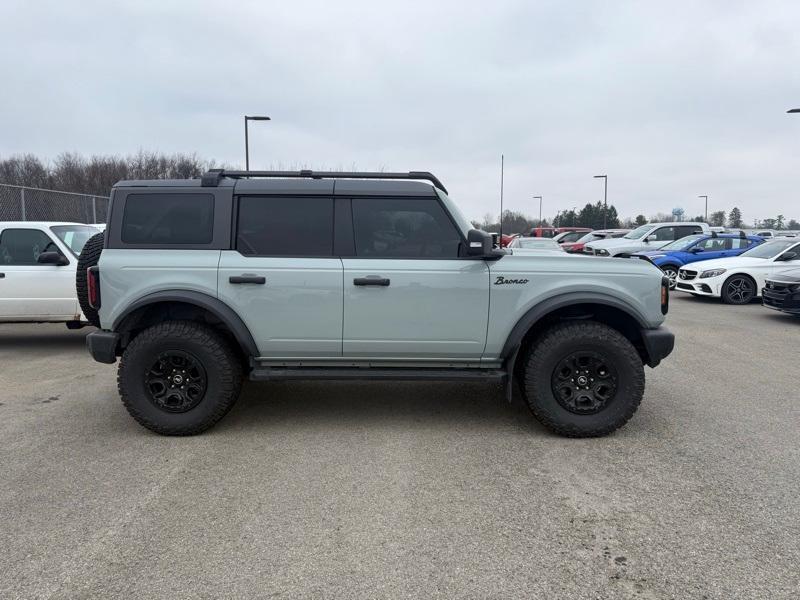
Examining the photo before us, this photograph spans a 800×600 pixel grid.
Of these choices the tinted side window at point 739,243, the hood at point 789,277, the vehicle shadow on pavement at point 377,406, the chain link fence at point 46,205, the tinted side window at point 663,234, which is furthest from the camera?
the tinted side window at point 663,234

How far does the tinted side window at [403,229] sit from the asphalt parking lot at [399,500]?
1450mm

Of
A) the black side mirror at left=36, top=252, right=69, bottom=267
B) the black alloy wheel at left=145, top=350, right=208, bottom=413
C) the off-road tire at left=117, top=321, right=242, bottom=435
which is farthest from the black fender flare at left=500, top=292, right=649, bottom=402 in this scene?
the black side mirror at left=36, top=252, right=69, bottom=267

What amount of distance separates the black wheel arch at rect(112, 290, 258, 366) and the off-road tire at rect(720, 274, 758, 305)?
11.8 m

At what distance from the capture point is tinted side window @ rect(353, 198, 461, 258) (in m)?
4.54

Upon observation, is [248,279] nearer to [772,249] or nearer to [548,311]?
[548,311]

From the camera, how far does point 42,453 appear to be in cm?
419

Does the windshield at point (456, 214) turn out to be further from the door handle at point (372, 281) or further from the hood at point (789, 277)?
the hood at point (789, 277)

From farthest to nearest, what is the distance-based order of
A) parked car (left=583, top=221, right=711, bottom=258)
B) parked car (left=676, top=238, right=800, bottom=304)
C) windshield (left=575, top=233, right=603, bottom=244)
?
windshield (left=575, top=233, right=603, bottom=244), parked car (left=583, top=221, right=711, bottom=258), parked car (left=676, top=238, right=800, bottom=304)

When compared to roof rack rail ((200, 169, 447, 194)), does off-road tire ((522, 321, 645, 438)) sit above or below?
below

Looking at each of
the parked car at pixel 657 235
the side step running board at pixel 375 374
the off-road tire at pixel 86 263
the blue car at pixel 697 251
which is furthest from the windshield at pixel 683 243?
the off-road tire at pixel 86 263

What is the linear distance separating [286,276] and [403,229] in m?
0.99

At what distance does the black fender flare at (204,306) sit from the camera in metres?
4.35

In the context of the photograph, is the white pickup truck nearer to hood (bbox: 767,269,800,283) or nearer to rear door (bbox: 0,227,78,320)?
rear door (bbox: 0,227,78,320)

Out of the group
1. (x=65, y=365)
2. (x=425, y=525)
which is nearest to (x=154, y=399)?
(x=425, y=525)
